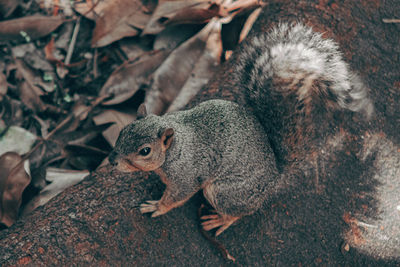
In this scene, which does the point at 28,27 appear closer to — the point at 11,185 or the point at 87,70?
the point at 87,70

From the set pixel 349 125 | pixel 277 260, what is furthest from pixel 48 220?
pixel 349 125

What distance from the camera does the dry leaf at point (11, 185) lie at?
2369 mm

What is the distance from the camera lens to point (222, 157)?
221cm

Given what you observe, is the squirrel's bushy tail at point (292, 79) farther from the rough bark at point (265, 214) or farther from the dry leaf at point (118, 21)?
the dry leaf at point (118, 21)

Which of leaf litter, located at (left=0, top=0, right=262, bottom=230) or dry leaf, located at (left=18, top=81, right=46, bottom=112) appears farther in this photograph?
dry leaf, located at (left=18, top=81, right=46, bottom=112)

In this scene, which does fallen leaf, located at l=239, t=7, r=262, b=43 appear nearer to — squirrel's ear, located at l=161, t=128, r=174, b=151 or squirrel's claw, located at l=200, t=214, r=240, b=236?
squirrel's ear, located at l=161, t=128, r=174, b=151

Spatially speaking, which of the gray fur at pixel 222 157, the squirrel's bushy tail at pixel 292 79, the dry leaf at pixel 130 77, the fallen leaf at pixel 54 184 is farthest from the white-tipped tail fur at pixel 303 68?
the fallen leaf at pixel 54 184

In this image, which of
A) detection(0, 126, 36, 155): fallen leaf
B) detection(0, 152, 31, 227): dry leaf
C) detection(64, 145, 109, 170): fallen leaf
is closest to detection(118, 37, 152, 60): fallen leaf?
detection(64, 145, 109, 170): fallen leaf

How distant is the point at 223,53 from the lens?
9.40ft

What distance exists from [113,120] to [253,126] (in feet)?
4.06

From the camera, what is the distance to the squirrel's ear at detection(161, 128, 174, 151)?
197cm

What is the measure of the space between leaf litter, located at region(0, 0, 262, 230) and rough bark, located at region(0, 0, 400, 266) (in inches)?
11.7

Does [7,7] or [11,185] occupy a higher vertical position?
[7,7]

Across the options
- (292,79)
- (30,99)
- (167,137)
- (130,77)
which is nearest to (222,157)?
(167,137)
